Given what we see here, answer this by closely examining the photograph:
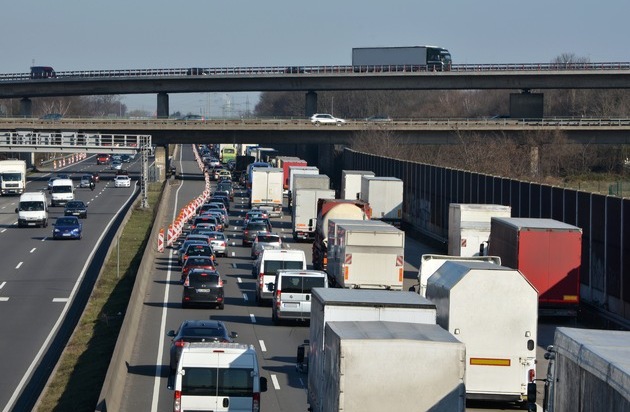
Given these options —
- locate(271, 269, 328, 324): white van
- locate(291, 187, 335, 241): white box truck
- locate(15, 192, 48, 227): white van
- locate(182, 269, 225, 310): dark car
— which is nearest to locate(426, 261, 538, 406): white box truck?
locate(271, 269, 328, 324): white van

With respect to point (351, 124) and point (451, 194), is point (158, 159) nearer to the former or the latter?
point (351, 124)

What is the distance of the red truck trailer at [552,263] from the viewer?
34812mm

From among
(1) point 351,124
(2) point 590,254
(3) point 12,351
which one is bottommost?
(3) point 12,351

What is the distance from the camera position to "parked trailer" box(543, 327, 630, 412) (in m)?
11.3

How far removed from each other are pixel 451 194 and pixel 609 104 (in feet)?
316

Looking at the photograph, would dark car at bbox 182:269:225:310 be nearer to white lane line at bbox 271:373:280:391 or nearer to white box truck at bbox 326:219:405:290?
white box truck at bbox 326:219:405:290

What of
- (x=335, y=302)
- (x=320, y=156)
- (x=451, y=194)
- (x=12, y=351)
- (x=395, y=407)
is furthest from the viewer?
(x=320, y=156)

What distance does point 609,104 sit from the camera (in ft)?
503

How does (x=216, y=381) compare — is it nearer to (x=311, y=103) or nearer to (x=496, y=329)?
(x=496, y=329)

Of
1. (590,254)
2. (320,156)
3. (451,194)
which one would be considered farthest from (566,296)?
(320,156)

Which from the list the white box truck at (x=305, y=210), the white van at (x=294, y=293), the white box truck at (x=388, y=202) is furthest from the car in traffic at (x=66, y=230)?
the white van at (x=294, y=293)

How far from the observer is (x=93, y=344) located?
3559cm

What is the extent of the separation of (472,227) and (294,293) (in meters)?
11.0

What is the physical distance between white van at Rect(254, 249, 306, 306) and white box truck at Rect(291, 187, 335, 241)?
22.8m
